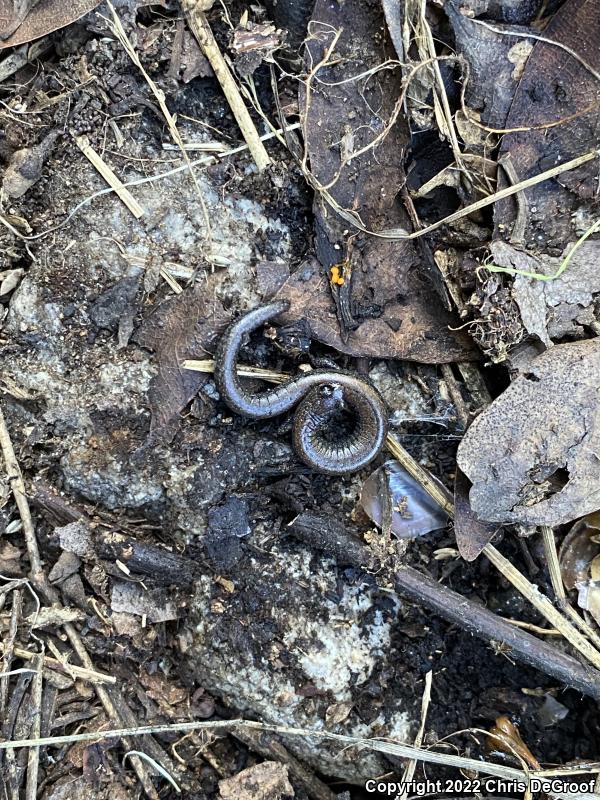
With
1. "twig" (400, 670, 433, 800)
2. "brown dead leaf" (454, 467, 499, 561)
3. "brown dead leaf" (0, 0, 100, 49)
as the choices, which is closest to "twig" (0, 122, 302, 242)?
"brown dead leaf" (0, 0, 100, 49)

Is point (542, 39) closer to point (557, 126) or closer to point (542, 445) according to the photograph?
point (557, 126)

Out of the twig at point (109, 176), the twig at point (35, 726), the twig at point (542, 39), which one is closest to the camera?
the twig at point (542, 39)

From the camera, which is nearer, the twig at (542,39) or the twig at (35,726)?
the twig at (542,39)

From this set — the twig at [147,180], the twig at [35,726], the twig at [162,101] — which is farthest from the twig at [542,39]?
the twig at [35,726]

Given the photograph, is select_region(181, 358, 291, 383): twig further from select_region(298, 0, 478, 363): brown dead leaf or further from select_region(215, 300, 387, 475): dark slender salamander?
select_region(298, 0, 478, 363): brown dead leaf

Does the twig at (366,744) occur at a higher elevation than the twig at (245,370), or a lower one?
lower

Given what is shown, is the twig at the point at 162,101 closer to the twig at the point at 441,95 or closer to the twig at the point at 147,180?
the twig at the point at 147,180

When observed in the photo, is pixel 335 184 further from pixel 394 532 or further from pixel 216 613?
pixel 216 613
